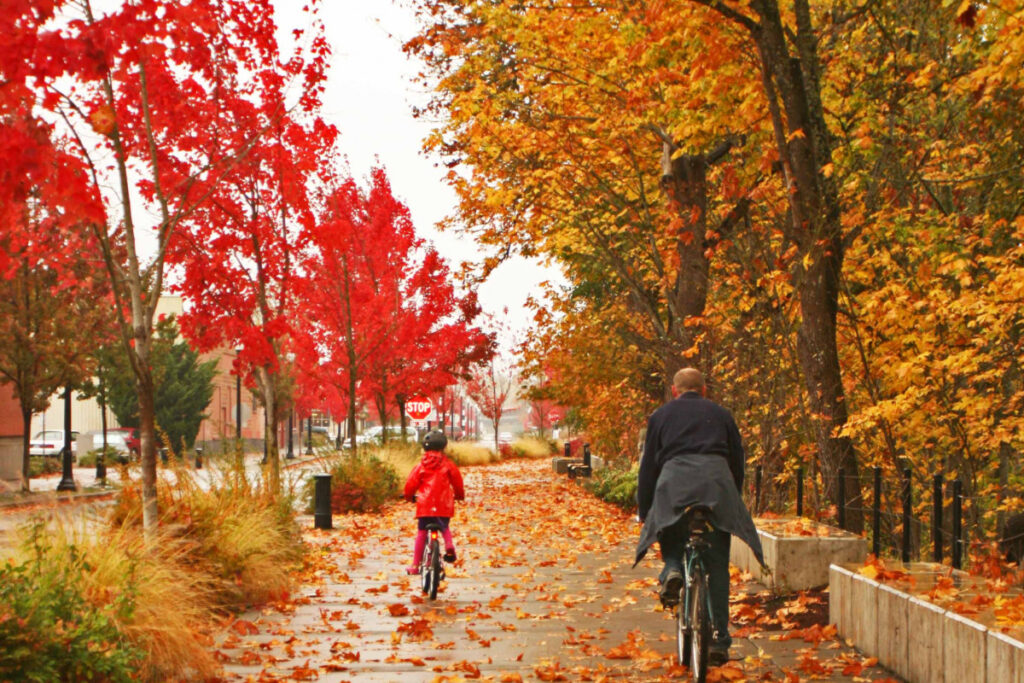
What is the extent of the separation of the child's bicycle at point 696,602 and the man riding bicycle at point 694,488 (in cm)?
6

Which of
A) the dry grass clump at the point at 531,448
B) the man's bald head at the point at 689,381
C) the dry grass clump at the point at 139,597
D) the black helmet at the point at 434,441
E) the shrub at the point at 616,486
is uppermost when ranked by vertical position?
the man's bald head at the point at 689,381

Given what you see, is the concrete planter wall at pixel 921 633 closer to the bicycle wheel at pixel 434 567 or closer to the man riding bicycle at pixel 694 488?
the man riding bicycle at pixel 694 488

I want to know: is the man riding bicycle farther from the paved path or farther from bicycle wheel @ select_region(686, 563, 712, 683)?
the paved path

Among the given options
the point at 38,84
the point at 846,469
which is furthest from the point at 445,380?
the point at 38,84

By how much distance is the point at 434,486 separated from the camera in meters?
12.2

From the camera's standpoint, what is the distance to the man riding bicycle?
25.8 feet

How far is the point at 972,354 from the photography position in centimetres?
1070

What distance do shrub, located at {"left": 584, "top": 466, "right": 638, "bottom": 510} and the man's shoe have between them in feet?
42.2

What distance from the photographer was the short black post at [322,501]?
19.3 m

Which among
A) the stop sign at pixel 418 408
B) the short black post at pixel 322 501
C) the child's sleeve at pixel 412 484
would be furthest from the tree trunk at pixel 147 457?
the stop sign at pixel 418 408

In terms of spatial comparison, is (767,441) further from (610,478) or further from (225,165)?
(610,478)

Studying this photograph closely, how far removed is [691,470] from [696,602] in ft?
2.78

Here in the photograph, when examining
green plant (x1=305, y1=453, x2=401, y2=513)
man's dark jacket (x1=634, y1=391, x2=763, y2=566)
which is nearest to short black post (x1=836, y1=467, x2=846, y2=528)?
man's dark jacket (x1=634, y1=391, x2=763, y2=566)

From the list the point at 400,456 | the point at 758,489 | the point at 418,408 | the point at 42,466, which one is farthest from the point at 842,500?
the point at 42,466
